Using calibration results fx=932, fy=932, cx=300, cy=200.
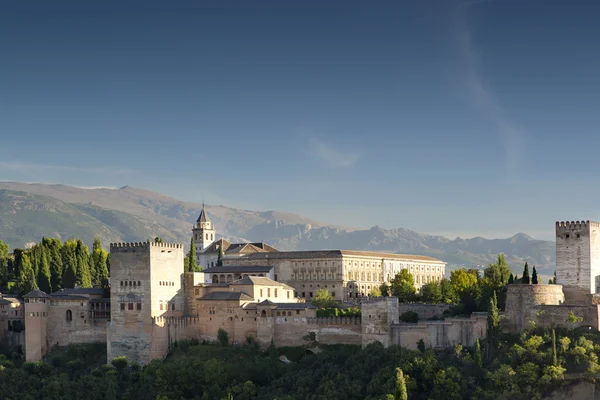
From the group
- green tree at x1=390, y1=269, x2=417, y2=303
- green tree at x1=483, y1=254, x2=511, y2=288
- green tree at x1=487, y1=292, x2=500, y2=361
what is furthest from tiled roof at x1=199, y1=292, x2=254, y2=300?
green tree at x1=483, y1=254, x2=511, y2=288

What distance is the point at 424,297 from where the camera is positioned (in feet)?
254

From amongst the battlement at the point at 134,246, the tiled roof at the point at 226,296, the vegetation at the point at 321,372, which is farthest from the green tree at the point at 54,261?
the tiled roof at the point at 226,296

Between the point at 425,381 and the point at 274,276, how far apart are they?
1294 inches

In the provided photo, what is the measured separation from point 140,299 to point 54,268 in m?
20.3

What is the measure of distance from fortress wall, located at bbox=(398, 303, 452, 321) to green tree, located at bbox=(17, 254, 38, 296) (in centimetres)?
3124

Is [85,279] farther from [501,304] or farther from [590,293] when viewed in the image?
[590,293]

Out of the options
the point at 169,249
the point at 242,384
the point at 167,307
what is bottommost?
the point at 242,384

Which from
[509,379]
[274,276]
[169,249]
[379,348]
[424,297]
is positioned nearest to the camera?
[509,379]

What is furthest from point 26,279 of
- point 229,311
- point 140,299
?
point 229,311

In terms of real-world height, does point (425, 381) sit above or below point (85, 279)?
below

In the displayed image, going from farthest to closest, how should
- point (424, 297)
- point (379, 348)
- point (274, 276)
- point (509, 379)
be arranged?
1. point (274, 276)
2. point (424, 297)
3. point (379, 348)
4. point (509, 379)

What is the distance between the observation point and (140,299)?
6775cm

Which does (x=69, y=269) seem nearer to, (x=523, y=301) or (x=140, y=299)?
(x=140, y=299)

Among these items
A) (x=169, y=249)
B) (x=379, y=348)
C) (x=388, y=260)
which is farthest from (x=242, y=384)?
(x=388, y=260)
